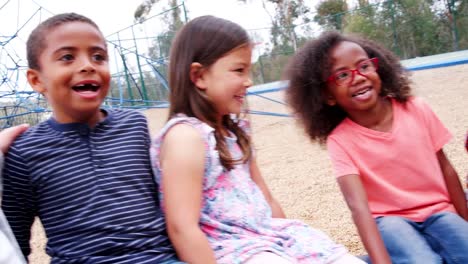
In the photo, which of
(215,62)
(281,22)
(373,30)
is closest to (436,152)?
(215,62)

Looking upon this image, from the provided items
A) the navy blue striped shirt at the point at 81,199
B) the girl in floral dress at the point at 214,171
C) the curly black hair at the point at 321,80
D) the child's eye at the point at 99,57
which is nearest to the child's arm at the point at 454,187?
the curly black hair at the point at 321,80

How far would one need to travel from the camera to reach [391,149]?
1703mm

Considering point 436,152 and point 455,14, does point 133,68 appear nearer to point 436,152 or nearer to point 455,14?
point 455,14

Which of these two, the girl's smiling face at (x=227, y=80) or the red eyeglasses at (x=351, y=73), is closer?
the girl's smiling face at (x=227, y=80)

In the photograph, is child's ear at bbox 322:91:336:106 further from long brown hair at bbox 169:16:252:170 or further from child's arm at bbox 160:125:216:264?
child's arm at bbox 160:125:216:264

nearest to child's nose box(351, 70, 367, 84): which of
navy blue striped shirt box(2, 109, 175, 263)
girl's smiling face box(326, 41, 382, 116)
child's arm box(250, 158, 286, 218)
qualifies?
girl's smiling face box(326, 41, 382, 116)

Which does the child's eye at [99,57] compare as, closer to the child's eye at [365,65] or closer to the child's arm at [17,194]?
the child's arm at [17,194]

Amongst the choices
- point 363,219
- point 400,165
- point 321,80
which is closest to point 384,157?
point 400,165

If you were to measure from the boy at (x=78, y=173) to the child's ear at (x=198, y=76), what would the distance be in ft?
0.80

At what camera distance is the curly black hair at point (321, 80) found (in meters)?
1.86

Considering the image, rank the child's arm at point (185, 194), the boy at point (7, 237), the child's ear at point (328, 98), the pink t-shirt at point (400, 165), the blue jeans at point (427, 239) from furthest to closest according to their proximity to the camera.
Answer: the child's ear at point (328, 98)
the pink t-shirt at point (400, 165)
the blue jeans at point (427, 239)
the child's arm at point (185, 194)
the boy at point (7, 237)

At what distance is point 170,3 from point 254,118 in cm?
1841

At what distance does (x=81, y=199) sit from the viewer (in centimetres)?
129

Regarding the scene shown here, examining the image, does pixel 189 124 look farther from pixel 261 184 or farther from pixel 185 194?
pixel 261 184
